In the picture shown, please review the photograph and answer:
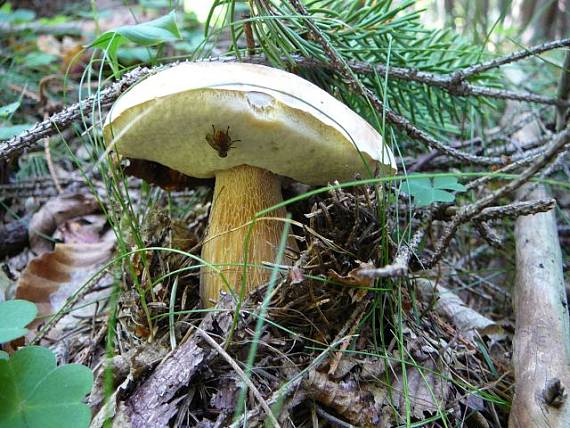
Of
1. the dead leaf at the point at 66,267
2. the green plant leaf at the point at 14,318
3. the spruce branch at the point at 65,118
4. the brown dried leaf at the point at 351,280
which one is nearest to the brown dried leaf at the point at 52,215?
the dead leaf at the point at 66,267

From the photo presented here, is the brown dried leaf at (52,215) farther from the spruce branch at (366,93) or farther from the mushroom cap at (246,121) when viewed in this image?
the spruce branch at (366,93)

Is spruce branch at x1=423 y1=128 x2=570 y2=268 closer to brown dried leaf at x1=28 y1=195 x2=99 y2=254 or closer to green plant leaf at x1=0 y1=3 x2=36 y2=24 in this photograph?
brown dried leaf at x1=28 y1=195 x2=99 y2=254

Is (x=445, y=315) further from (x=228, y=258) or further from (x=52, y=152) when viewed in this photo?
(x=52, y=152)

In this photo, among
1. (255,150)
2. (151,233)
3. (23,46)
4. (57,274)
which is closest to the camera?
(255,150)

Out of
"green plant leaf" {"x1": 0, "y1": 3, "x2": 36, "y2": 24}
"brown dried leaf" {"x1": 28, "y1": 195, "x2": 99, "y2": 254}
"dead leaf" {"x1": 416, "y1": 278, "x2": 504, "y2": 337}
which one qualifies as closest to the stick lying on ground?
"dead leaf" {"x1": 416, "y1": 278, "x2": 504, "y2": 337}

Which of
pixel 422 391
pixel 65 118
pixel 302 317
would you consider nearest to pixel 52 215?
pixel 65 118

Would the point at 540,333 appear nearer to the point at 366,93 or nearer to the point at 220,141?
the point at 366,93

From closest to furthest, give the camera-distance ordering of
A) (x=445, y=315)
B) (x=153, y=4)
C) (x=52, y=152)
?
(x=445, y=315) → (x=52, y=152) → (x=153, y=4)

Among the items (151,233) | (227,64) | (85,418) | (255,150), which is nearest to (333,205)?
(255,150)
